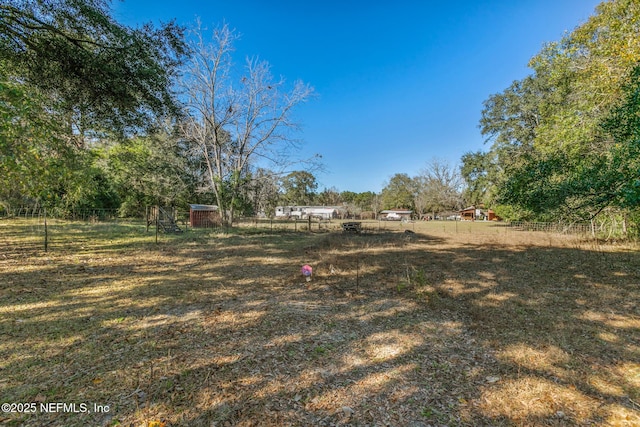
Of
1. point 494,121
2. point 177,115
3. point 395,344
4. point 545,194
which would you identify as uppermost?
point 494,121

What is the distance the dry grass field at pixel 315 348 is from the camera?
2361 millimetres

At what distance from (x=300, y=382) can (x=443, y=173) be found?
63.7 meters

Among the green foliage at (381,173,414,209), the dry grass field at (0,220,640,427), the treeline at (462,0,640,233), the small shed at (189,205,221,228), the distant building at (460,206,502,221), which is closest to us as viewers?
the dry grass field at (0,220,640,427)

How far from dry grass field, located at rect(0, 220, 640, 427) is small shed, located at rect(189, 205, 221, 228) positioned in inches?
612

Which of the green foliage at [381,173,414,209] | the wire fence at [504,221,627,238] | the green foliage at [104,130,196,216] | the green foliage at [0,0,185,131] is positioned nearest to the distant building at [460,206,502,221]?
the green foliage at [381,173,414,209]

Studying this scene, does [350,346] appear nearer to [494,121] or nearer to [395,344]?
[395,344]

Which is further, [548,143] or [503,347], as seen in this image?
[548,143]

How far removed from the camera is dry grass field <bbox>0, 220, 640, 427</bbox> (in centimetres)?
236

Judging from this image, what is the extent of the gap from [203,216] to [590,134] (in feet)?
78.1

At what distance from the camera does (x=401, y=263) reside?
9.23 m

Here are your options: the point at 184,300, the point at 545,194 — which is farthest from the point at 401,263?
the point at 184,300

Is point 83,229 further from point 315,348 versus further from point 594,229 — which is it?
point 594,229

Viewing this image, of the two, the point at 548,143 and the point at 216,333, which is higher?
the point at 548,143

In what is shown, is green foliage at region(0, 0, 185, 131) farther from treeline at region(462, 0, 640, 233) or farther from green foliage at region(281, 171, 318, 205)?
green foliage at region(281, 171, 318, 205)
